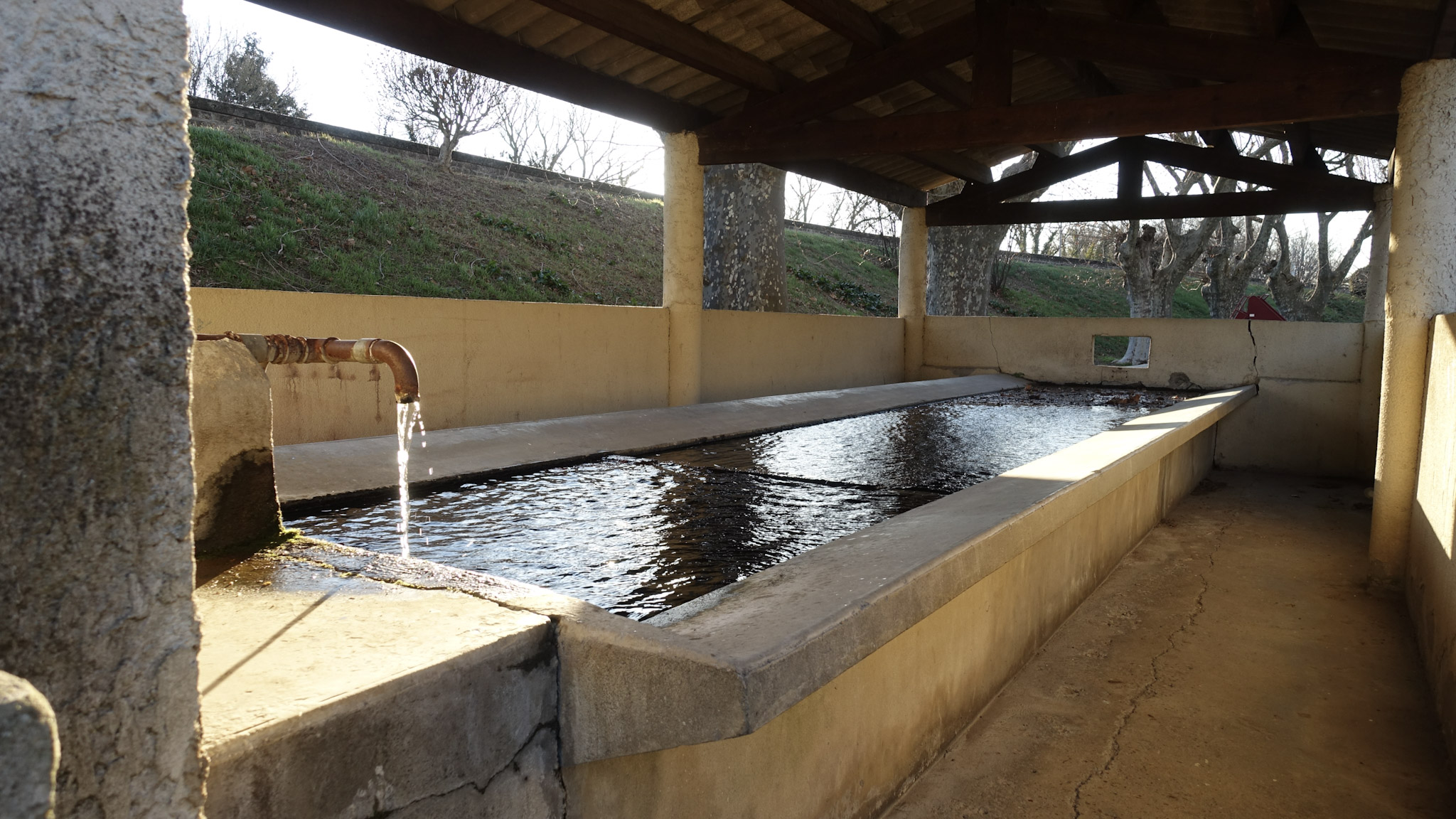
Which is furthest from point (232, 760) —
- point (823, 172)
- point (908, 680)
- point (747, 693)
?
point (823, 172)

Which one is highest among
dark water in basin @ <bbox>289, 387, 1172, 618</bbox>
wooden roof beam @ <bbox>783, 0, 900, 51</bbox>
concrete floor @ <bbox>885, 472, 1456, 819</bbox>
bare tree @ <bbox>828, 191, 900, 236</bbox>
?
bare tree @ <bbox>828, 191, 900, 236</bbox>

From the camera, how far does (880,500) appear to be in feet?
13.4

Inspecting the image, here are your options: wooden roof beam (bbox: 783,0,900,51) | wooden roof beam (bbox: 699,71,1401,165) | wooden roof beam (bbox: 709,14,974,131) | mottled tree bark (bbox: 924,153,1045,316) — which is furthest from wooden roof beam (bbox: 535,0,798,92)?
mottled tree bark (bbox: 924,153,1045,316)

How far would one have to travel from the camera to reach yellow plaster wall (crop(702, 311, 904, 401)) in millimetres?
8586

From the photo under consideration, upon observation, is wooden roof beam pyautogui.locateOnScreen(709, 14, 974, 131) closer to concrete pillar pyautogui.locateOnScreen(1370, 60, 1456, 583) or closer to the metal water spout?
concrete pillar pyautogui.locateOnScreen(1370, 60, 1456, 583)

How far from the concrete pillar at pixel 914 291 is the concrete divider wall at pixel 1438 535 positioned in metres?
7.34

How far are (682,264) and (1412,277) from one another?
5.27 m

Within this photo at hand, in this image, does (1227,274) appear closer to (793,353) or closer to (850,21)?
(793,353)

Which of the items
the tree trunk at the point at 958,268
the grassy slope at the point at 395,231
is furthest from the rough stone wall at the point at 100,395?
the tree trunk at the point at 958,268

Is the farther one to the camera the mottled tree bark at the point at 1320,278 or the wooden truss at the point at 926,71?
the mottled tree bark at the point at 1320,278

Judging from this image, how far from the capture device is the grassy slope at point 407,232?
12.3 metres

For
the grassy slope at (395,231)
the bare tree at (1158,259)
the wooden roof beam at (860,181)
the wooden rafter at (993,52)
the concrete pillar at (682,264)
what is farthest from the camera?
the bare tree at (1158,259)

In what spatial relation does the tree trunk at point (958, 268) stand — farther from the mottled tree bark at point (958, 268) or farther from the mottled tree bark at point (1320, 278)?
the mottled tree bark at point (1320, 278)

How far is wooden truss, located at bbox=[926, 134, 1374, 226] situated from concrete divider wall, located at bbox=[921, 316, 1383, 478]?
4.59ft
